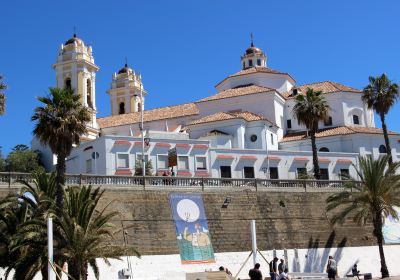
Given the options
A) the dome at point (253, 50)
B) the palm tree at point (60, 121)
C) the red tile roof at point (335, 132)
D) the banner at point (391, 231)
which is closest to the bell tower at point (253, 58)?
the dome at point (253, 50)

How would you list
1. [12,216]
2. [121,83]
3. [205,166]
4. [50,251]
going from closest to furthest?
[50,251] < [12,216] < [205,166] < [121,83]

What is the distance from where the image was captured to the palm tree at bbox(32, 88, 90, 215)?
29734 mm

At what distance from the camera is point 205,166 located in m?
55.3

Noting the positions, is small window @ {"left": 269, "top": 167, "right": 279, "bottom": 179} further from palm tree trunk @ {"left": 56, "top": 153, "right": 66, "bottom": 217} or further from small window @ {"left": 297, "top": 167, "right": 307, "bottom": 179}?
palm tree trunk @ {"left": 56, "top": 153, "right": 66, "bottom": 217}

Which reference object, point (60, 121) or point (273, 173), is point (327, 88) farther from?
point (60, 121)

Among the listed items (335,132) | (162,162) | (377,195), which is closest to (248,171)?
(162,162)

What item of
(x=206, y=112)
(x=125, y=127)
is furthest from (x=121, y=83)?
(x=206, y=112)

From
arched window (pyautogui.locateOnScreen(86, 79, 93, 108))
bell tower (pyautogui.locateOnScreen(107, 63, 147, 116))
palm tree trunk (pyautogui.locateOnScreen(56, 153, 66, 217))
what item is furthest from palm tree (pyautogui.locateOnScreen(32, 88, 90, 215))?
bell tower (pyautogui.locateOnScreen(107, 63, 147, 116))

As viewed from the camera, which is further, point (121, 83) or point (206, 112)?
point (121, 83)

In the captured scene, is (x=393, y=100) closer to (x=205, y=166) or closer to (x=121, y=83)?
(x=205, y=166)

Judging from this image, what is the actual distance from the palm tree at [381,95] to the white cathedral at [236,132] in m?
5.82

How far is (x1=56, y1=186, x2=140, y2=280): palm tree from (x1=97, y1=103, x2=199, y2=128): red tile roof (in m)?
45.7

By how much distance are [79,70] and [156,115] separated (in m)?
10.8

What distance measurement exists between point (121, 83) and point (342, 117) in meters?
Answer: 40.2
